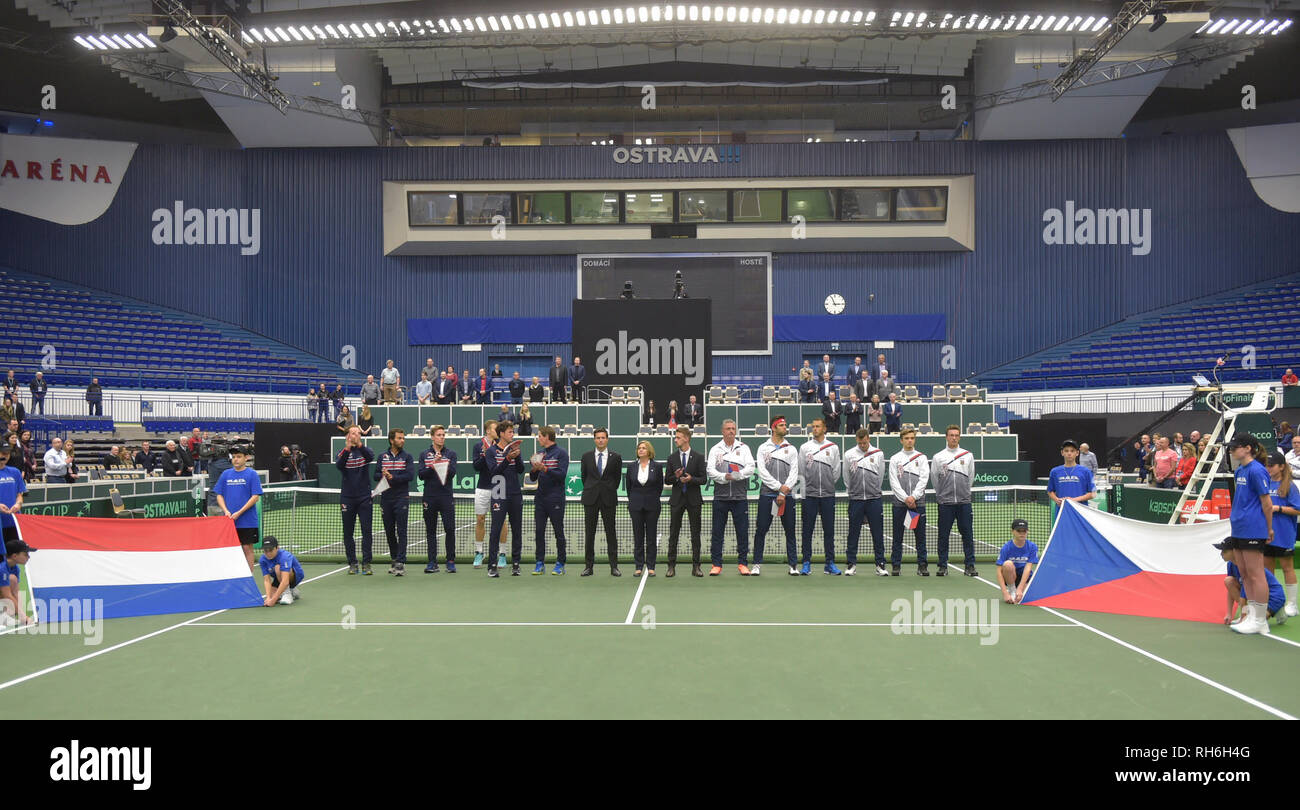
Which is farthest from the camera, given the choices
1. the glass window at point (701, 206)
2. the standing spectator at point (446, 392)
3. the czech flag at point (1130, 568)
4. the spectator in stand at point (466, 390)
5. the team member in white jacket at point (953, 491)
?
the glass window at point (701, 206)

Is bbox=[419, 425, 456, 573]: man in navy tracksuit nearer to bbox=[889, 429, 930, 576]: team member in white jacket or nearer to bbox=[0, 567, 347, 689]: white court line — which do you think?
bbox=[0, 567, 347, 689]: white court line

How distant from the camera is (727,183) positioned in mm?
37844

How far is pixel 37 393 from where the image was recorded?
28281 mm

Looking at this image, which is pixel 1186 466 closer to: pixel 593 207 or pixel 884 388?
pixel 884 388

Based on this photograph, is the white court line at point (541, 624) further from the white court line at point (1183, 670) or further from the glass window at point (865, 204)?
the glass window at point (865, 204)

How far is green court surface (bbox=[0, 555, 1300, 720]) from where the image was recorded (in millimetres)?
6418

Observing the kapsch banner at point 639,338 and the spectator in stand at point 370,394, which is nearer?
the kapsch banner at point 639,338

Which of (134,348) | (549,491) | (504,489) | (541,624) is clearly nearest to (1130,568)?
(541,624)

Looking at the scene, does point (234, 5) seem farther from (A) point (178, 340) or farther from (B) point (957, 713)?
(B) point (957, 713)

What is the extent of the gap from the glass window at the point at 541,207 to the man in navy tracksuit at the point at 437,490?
2630cm

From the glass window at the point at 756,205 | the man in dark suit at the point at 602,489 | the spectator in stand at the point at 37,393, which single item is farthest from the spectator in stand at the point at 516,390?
the man in dark suit at the point at 602,489

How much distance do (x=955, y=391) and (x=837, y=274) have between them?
12414 millimetres

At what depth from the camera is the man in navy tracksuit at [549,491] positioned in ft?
42.1

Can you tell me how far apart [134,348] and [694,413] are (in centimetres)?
2458
